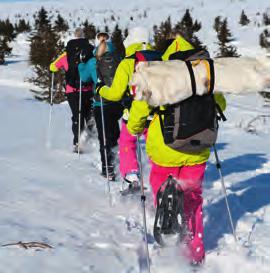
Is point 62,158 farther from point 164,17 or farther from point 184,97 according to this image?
point 164,17

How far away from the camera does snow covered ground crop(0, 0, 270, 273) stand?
3.19 meters

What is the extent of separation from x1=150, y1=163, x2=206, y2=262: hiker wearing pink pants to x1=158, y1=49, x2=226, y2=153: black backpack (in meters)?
0.25

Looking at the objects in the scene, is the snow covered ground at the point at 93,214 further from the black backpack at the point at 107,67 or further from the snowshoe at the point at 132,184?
the black backpack at the point at 107,67

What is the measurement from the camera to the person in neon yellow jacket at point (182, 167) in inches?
132

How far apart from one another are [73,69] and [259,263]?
3.90 metres

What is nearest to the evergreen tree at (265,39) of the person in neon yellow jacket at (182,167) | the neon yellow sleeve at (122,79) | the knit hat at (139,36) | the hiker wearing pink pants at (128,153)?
the hiker wearing pink pants at (128,153)

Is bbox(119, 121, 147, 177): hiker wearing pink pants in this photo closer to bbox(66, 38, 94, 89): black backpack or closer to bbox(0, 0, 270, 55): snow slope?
bbox(66, 38, 94, 89): black backpack

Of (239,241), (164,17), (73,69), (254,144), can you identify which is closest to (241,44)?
(164,17)

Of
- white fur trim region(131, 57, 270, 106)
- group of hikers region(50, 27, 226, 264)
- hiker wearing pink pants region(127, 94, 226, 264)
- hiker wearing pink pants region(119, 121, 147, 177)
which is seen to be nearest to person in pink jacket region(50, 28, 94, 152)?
group of hikers region(50, 27, 226, 264)

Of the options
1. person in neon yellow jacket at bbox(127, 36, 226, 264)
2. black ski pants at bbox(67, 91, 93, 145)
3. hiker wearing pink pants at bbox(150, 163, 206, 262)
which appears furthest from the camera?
black ski pants at bbox(67, 91, 93, 145)

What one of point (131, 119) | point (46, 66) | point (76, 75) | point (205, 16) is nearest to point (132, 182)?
point (131, 119)

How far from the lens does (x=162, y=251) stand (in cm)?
356

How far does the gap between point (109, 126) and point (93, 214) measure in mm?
1824

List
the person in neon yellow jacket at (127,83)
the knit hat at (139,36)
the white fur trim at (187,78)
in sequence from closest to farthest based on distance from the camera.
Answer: the white fur trim at (187,78) → the person in neon yellow jacket at (127,83) → the knit hat at (139,36)
